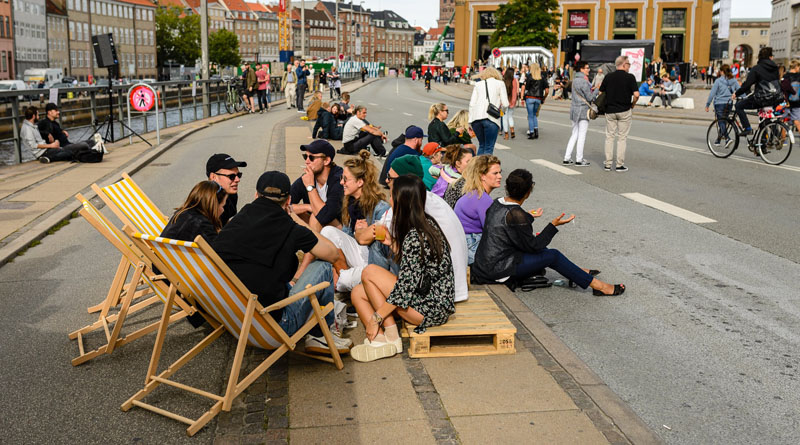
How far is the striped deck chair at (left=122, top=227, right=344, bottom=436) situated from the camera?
4.40 meters

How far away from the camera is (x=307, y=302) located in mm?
5133

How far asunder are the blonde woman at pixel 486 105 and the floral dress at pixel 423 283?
9.40 metres

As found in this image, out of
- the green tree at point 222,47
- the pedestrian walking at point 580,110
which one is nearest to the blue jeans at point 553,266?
the pedestrian walking at point 580,110

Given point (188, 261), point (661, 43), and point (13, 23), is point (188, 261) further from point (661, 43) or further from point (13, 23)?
point (661, 43)

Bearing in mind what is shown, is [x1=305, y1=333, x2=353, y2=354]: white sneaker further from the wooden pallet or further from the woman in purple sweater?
the woman in purple sweater

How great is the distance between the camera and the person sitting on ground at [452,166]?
8898mm

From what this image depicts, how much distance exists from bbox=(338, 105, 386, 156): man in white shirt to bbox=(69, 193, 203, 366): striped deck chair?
1086 cm

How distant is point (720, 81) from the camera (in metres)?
19.0

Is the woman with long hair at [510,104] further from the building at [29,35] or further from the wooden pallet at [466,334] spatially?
the building at [29,35]

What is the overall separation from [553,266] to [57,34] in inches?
4183

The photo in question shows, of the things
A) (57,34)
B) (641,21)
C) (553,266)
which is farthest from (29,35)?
(553,266)

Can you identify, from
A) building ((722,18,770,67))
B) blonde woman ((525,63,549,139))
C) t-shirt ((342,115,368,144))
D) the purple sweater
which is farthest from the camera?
building ((722,18,770,67))

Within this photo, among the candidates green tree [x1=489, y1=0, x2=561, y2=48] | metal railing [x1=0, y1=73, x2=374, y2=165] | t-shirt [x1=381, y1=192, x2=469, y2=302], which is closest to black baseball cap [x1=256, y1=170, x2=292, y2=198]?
t-shirt [x1=381, y1=192, x2=469, y2=302]

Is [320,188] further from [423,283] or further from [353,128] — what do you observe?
[353,128]
